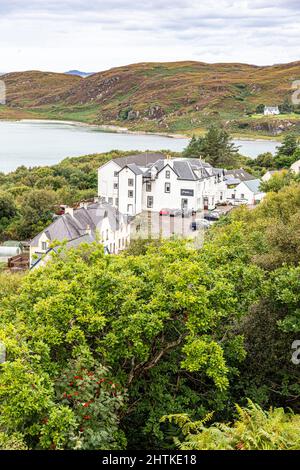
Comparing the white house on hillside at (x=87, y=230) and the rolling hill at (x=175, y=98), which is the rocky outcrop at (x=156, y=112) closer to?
the rolling hill at (x=175, y=98)

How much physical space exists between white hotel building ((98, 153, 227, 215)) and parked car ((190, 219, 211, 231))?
447cm

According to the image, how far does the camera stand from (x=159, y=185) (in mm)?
38344

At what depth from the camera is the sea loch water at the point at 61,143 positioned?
74.6 metres

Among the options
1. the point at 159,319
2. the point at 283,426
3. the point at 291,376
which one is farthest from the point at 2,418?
the point at 291,376

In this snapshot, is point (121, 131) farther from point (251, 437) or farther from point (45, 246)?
point (251, 437)

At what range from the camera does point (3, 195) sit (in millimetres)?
37375

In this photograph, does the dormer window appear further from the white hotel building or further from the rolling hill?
the rolling hill

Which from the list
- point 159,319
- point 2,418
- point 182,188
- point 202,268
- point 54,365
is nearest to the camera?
point 2,418

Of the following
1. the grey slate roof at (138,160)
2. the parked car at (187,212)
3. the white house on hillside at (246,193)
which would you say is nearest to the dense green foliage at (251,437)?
the parked car at (187,212)

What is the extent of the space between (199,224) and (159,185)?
274 inches

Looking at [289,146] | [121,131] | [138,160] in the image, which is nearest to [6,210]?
[138,160]

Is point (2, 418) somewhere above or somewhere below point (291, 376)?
above

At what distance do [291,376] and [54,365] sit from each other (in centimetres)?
456

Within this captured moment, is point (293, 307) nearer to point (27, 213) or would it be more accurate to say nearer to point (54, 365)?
point (54, 365)
